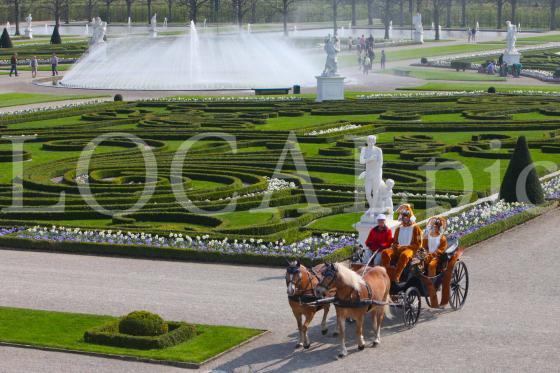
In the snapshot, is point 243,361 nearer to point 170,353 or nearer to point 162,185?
point 170,353

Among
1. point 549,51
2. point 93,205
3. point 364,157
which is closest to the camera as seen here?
point 364,157

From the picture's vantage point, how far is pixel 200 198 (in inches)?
1032

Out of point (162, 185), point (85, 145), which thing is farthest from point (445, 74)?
point (162, 185)

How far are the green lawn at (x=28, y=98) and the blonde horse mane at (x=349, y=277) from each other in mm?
35687

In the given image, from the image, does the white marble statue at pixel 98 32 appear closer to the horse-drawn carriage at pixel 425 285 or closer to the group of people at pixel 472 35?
the group of people at pixel 472 35

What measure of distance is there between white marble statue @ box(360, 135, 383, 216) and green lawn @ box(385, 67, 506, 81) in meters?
41.6

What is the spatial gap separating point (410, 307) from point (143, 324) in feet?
12.2

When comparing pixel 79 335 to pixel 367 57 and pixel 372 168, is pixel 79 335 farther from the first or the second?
pixel 367 57

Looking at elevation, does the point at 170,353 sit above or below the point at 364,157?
below

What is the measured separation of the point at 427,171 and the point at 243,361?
1538 cm

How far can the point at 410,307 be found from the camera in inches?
664

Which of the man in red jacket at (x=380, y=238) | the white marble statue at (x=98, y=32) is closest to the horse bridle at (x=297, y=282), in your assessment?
the man in red jacket at (x=380, y=238)

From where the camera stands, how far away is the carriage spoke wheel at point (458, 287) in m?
17.8

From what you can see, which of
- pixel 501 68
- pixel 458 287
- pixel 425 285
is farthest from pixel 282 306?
pixel 501 68
